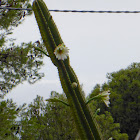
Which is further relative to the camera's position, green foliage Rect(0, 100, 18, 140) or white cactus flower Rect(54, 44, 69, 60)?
green foliage Rect(0, 100, 18, 140)

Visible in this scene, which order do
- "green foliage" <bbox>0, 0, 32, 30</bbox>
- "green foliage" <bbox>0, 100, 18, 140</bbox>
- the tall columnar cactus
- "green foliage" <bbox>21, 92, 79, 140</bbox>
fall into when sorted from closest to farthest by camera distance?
1. the tall columnar cactus
2. "green foliage" <bbox>0, 100, 18, 140</bbox>
3. "green foliage" <bbox>0, 0, 32, 30</bbox>
4. "green foliage" <bbox>21, 92, 79, 140</bbox>

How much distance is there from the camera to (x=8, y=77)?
747cm

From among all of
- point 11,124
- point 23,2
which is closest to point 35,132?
point 11,124

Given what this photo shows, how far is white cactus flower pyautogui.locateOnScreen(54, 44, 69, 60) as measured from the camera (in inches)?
33.5

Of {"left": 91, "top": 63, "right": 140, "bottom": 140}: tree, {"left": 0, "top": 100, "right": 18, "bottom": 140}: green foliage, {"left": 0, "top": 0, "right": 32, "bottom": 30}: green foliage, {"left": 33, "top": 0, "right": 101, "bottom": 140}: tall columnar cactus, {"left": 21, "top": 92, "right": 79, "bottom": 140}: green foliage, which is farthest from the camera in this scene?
{"left": 91, "top": 63, "right": 140, "bottom": 140}: tree

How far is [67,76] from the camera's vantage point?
841mm

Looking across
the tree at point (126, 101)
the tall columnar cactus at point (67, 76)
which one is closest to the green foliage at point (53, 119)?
the tall columnar cactus at point (67, 76)

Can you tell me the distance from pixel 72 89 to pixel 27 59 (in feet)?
22.3

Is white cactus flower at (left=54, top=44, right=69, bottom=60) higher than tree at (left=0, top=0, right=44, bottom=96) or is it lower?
lower

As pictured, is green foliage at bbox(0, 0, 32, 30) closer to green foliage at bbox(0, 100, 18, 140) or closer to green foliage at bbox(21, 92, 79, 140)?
green foliage at bbox(0, 100, 18, 140)

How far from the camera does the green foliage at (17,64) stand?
7410mm

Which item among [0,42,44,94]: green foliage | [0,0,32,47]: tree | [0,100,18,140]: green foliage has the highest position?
[0,0,32,47]: tree

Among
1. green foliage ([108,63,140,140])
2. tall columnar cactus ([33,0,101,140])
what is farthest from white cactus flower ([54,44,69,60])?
green foliage ([108,63,140,140])

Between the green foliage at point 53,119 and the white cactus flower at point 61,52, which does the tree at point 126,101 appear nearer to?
the green foliage at point 53,119
